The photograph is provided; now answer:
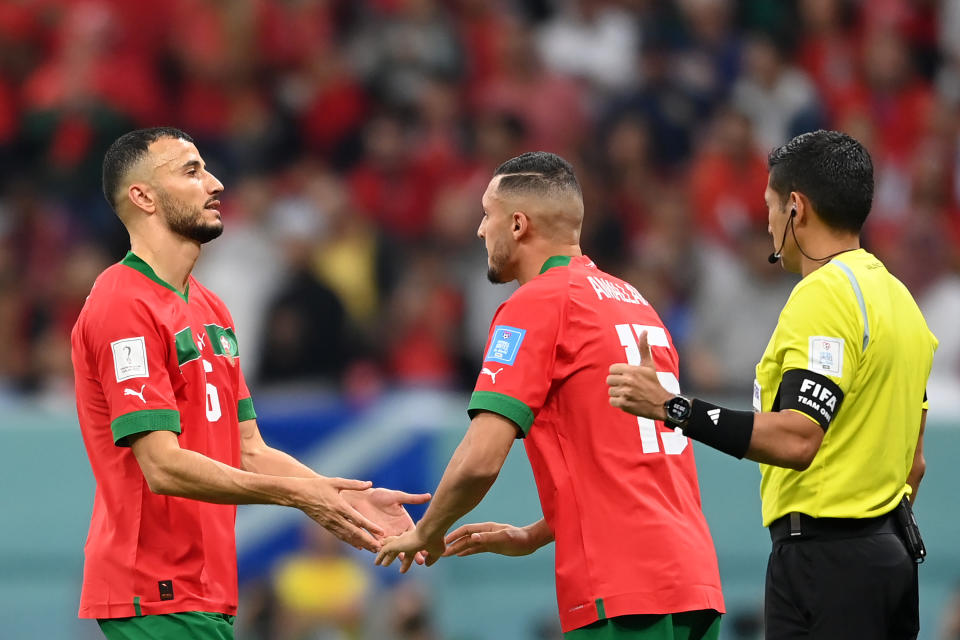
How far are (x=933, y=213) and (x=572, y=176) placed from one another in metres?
6.96

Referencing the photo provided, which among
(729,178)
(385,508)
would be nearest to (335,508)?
(385,508)

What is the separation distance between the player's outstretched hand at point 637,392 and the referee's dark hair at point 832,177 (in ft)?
3.04

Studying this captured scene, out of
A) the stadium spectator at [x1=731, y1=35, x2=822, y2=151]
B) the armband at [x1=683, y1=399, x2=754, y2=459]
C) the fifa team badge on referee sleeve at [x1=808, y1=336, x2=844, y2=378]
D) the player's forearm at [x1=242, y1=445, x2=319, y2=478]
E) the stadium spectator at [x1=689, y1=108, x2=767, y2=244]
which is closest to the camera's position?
the armband at [x1=683, y1=399, x2=754, y2=459]

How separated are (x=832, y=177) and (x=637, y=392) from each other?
114 cm

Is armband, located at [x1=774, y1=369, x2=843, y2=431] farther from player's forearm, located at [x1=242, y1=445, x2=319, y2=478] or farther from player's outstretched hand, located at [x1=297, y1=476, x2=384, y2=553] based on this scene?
player's forearm, located at [x1=242, y1=445, x2=319, y2=478]

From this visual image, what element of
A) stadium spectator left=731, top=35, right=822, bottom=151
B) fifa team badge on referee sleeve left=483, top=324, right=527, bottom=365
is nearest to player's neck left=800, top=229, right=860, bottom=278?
fifa team badge on referee sleeve left=483, top=324, right=527, bottom=365

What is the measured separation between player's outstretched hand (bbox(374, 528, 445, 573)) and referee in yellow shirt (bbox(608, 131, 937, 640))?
1.18 metres

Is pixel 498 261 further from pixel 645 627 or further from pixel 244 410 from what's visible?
pixel 645 627

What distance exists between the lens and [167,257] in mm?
5539

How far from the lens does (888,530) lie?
506 cm

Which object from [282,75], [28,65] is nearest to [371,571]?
[282,75]

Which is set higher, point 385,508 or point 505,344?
point 505,344

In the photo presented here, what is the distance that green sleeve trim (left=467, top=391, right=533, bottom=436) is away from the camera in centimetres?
517

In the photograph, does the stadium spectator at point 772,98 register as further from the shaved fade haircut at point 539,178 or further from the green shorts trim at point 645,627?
the green shorts trim at point 645,627
